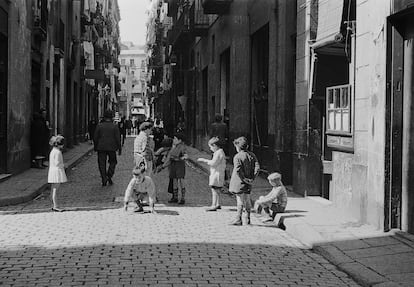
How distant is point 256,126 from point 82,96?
20859 mm

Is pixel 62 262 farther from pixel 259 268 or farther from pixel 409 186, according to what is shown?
pixel 409 186

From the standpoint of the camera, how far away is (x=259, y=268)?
21.2 feet

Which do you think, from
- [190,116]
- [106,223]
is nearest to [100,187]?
[106,223]

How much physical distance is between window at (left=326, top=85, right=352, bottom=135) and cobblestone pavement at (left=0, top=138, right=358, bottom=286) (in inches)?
84.6

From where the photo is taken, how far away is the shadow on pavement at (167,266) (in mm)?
5852

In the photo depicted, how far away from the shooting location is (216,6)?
2042 centimetres

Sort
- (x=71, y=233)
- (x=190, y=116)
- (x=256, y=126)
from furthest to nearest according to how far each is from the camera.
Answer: (x=190, y=116)
(x=256, y=126)
(x=71, y=233)

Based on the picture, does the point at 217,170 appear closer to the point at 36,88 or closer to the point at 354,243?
the point at 354,243

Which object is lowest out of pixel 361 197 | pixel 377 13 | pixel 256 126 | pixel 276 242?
pixel 276 242

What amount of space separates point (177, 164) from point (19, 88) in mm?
6571

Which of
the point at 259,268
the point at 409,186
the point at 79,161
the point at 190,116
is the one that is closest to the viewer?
the point at 259,268

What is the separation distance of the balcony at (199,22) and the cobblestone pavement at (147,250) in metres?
15.9

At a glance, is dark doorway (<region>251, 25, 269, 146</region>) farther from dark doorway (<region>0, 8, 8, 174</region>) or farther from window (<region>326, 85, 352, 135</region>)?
dark doorway (<region>0, 8, 8, 174</region>)

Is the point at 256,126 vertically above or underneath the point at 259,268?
above
